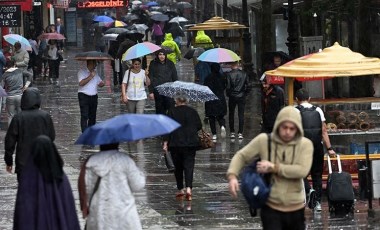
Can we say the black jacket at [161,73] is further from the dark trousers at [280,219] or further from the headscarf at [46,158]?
the dark trousers at [280,219]

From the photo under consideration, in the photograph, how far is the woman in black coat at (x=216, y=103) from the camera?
25438mm

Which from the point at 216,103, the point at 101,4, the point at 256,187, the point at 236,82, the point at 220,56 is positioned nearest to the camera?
the point at 256,187

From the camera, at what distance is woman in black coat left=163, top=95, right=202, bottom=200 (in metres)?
16.9

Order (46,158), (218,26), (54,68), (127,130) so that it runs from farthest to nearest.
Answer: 1. (54,68)
2. (218,26)
3. (127,130)
4. (46,158)

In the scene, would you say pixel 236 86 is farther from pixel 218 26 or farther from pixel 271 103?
pixel 218 26

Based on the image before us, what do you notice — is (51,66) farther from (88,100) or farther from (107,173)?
(107,173)

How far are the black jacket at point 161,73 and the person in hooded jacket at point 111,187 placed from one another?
43.4 feet

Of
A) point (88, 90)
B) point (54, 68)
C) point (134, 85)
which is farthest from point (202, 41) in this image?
point (134, 85)

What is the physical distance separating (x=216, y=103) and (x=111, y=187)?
47.0 feet

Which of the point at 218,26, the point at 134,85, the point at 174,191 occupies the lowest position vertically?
the point at 174,191

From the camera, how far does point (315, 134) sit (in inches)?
623

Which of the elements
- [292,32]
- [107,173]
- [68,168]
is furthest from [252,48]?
[107,173]

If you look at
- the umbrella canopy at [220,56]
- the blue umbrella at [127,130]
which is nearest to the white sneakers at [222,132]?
the umbrella canopy at [220,56]

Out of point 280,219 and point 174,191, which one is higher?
point 280,219
